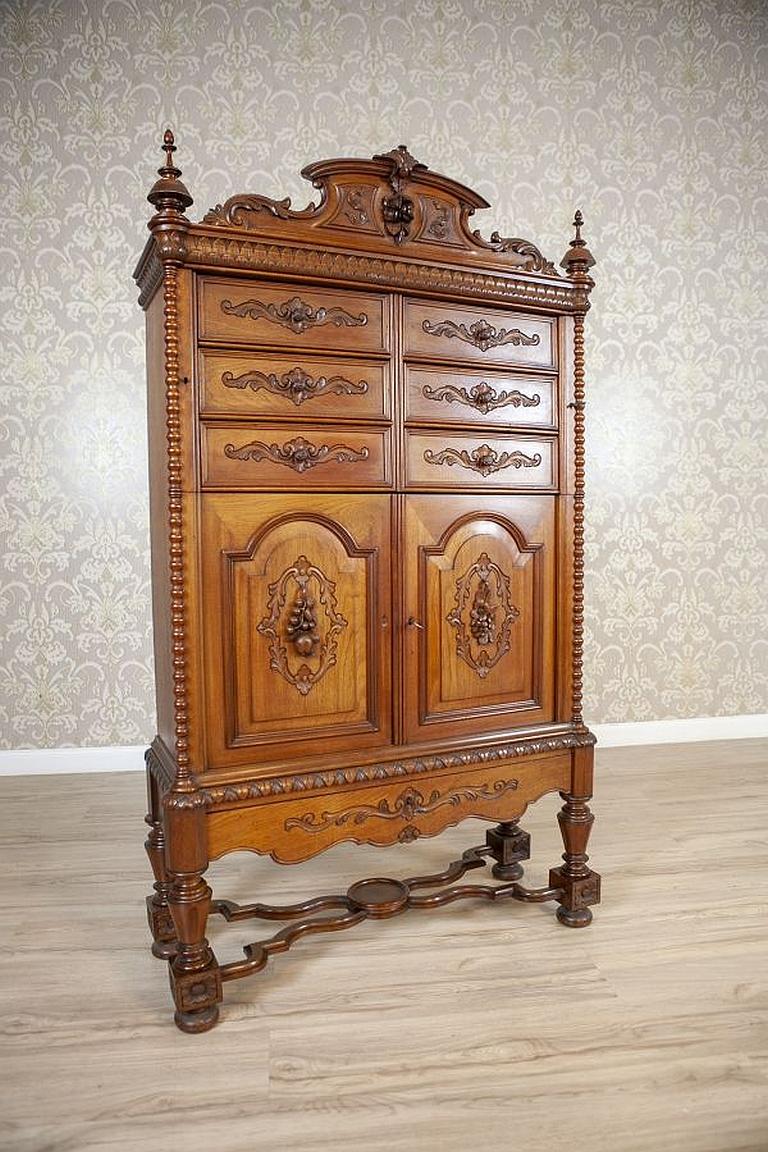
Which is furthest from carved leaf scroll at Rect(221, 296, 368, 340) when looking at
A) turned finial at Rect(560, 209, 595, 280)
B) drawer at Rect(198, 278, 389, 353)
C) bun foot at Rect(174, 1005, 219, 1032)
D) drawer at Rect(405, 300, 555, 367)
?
bun foot at Rect(174, 1005, 219, 1032)

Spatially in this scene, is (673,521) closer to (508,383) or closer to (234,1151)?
(508,383)

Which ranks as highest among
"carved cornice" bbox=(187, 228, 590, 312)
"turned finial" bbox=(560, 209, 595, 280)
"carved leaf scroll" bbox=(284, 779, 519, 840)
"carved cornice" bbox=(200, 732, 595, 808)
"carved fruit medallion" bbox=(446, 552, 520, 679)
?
"turned finial" bbox=(560, 209, 595, 280)

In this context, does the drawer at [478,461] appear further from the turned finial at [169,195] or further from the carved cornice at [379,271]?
the turned finial at [169,195]

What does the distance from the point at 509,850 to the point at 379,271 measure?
1.57 metres

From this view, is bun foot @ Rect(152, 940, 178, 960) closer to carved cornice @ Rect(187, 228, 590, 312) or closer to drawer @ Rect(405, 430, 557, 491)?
drawer @ Rect(405, 430, 557, 491)

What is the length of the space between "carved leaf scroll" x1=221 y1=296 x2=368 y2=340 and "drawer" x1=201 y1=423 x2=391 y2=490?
0.70 feet

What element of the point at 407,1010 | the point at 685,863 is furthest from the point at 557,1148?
the point at 685,863

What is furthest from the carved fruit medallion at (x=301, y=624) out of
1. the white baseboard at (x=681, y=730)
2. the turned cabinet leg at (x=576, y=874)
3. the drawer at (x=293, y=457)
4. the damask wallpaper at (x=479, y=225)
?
the white baseboard at (x=681, y=730)

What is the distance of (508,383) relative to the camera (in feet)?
5.95

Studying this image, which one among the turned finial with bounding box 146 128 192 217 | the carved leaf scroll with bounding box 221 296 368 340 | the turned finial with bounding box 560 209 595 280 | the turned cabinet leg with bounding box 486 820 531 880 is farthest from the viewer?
the turned cabinet leg with bounding box 486 820 531 880

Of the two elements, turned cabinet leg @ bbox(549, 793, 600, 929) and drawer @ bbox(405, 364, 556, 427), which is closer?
drawer @ bbox(405, 364, 556, 427)

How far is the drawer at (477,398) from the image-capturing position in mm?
1715

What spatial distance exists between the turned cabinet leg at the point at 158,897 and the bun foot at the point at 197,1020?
0.23 meters

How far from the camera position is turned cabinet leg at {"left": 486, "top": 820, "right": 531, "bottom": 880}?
2150 millimetres
